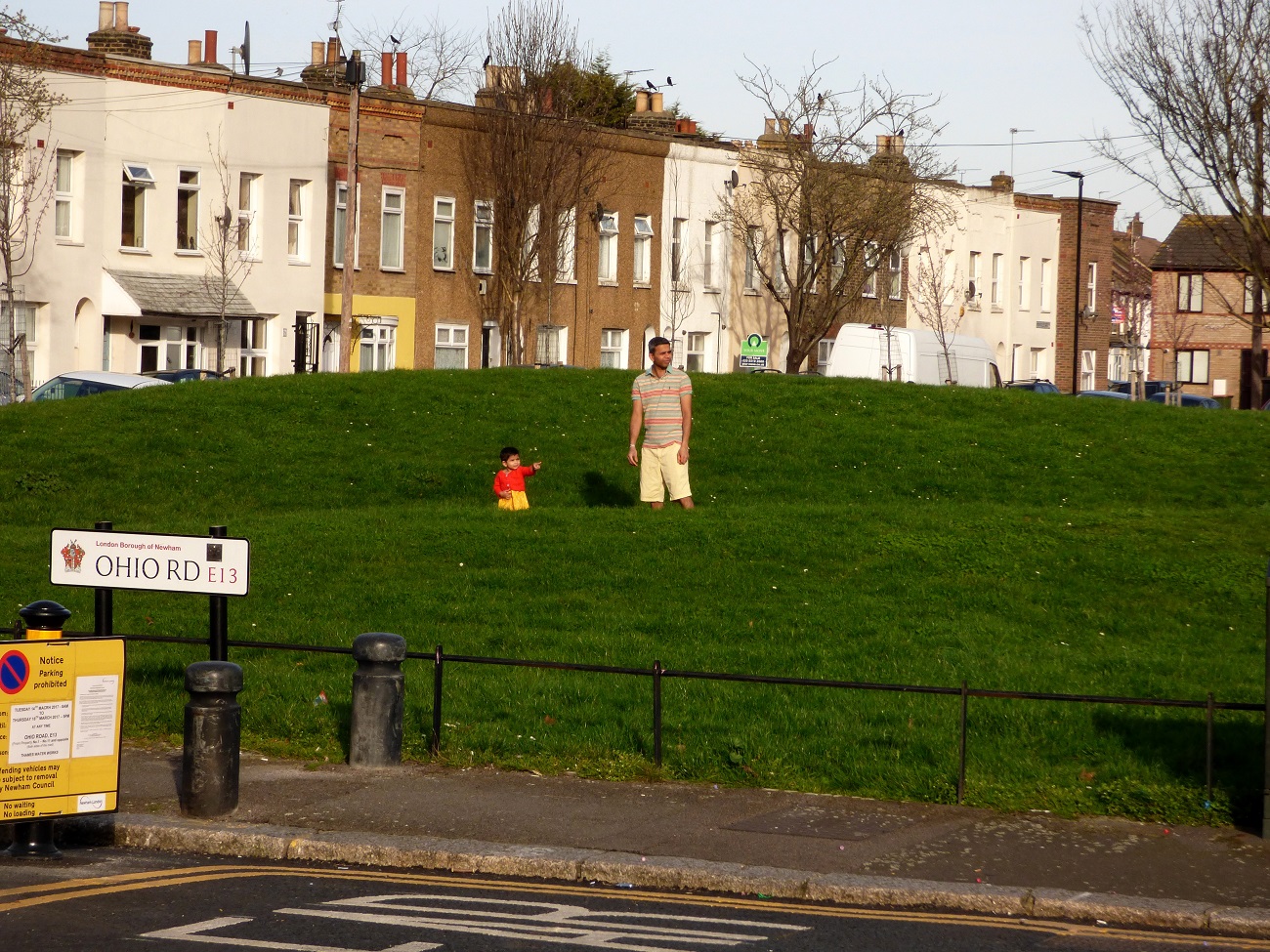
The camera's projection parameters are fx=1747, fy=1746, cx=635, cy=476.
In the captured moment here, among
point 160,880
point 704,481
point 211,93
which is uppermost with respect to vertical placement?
point 211,93

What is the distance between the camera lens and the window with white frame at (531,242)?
48.3 meters

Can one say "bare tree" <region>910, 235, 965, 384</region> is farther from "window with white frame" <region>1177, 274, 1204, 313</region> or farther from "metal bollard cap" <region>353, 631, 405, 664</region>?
"metal bollard cap" <region>353, 631, 405, 664</region>

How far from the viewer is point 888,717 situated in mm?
11234

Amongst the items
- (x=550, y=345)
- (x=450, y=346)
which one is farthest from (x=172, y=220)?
(x=550, y=345)

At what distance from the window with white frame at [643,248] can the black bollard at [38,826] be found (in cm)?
4486

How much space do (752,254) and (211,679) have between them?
4722 centimetres

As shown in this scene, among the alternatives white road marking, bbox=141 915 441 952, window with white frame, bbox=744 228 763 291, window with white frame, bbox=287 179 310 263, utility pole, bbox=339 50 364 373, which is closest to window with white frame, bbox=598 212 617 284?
window with white frame, bbox=744 228 763 291

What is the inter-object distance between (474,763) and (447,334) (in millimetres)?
38373

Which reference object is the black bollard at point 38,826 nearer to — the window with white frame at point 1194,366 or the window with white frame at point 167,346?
the window with white frame at point 167,346

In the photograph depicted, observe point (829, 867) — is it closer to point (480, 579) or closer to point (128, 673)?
point (128, 673)

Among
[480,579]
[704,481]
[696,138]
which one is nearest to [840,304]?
[696,138]

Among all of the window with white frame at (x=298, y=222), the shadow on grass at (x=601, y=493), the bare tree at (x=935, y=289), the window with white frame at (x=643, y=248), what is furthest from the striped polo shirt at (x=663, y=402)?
the bare tree at (x=935, y=289)

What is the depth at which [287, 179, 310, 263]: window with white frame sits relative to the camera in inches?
1767

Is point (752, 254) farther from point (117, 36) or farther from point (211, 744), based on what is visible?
point (211, 744)
